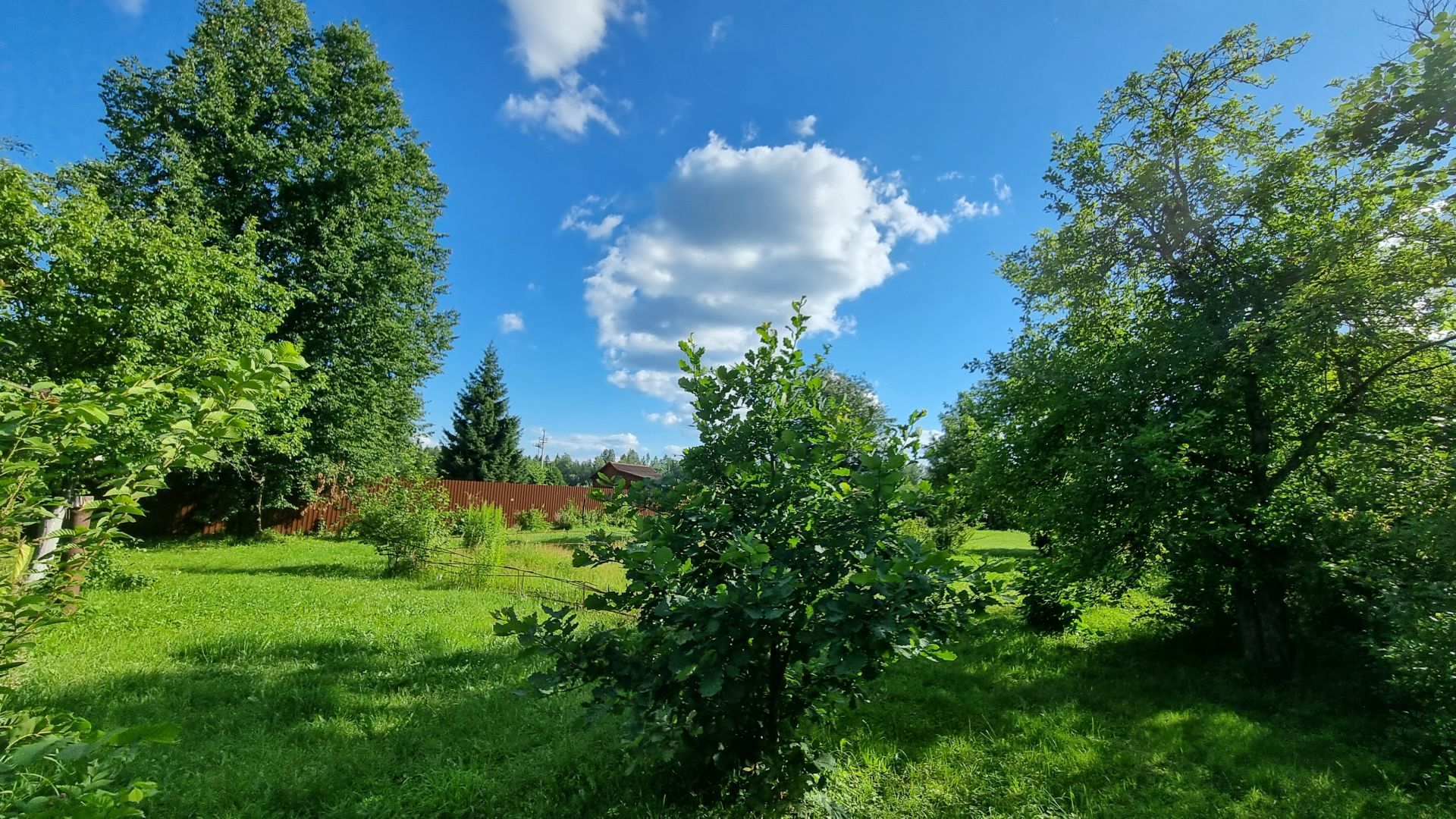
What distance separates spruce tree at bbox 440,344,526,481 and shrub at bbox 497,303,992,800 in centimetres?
2983

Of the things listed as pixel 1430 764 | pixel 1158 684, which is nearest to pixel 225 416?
pixel 1430 764

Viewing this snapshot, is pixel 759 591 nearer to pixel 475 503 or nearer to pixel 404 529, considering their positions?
pixel 404 529

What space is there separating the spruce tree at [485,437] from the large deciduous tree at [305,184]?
14.3 m

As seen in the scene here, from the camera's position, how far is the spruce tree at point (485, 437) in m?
30.1

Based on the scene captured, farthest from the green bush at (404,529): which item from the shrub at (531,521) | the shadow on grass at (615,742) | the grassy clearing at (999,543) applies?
the grassy clearing at (999,543)

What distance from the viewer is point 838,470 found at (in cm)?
270

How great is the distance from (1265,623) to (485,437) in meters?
31.2

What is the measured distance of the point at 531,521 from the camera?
69.3 feet

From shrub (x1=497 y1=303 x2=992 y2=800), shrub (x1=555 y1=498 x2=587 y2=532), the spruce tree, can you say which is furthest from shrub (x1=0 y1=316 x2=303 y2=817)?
the spruce tree

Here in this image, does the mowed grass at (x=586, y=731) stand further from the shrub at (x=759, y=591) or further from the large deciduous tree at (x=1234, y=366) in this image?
the large deciduous tree at (x=1234, y=366)

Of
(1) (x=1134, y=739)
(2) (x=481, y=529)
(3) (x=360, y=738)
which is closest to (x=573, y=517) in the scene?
(2) (x=481, y=529)

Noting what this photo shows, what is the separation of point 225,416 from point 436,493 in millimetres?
10988

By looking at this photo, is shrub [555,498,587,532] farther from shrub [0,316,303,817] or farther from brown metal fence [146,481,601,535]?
shrub [0,316,303,817]

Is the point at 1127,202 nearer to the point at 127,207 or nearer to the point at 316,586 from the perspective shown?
the point at 316,586
